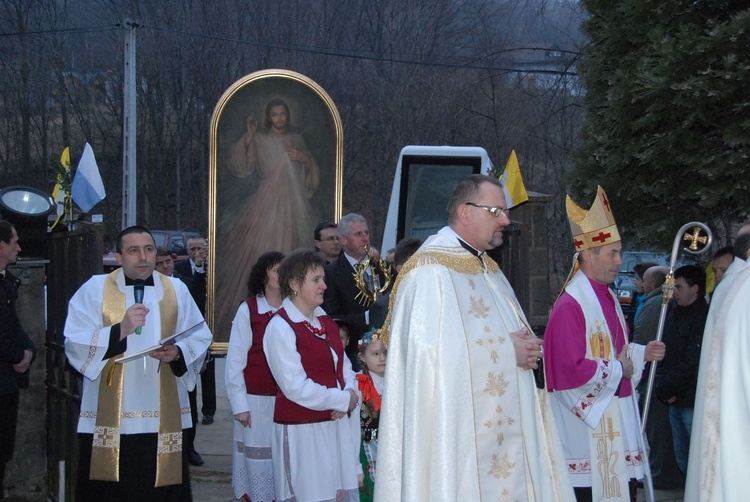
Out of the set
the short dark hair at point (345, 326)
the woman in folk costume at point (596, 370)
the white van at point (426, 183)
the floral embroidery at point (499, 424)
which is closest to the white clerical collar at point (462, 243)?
the floral embroidery at point (499, 424)

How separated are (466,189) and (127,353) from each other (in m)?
2.58

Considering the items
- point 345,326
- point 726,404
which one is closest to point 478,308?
point 726,404

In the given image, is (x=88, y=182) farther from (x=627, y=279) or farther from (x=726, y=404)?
(x=627, y=279)

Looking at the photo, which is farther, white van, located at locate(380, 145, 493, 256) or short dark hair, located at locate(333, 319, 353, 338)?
white van, located at locate(380, 145, 493, 256)

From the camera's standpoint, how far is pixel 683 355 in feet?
22.5

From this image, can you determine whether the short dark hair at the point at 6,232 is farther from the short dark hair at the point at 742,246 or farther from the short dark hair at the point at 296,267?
the short dark hair at the point at 742,246

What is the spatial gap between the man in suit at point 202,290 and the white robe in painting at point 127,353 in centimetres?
351

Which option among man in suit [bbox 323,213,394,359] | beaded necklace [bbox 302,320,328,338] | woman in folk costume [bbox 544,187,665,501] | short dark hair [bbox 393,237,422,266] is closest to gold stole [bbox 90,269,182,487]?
beaded necklace [bbox 302,320,328,338]

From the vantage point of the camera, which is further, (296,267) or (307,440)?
(296,267)

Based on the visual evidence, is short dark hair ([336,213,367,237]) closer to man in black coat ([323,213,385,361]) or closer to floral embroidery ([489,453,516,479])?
man in black coat ([323,213,385,361])

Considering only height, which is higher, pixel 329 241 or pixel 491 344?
pixel 329 241

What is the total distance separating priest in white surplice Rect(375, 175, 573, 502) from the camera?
3.75m

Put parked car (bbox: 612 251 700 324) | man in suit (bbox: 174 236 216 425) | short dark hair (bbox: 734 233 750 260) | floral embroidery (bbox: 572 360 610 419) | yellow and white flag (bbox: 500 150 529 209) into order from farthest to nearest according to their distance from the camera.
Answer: parked car (bbox: 612 251 700 324), man in suit (bbox: 174 236 216 425), yellow and white flag (bbox: 500 150 529 209), floral embroidery (bbox: 572 360 610 419), short dark hair (bbox: 734 233 750 260)

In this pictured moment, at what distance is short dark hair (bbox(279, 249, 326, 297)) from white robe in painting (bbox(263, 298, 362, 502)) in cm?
10
